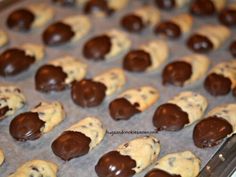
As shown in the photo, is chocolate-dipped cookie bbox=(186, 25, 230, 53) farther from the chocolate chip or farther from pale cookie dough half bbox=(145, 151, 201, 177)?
pale cookie dough half bbox=(145, 151, 201, 177)

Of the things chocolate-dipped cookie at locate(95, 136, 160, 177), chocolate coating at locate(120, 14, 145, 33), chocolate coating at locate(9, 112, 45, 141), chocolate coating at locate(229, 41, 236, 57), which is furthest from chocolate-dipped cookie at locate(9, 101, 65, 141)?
chocolate coating at locate(229, 41, 236, 57)

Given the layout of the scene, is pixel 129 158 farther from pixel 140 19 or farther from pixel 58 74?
pixel 140 19

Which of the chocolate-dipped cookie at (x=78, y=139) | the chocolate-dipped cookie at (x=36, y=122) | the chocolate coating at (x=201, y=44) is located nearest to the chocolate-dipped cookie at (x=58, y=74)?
the chocolate-dipped cookie at (x=36, y=122)

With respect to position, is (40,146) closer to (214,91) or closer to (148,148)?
(148,148)

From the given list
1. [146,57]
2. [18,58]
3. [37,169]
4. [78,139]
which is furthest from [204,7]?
[37,169]

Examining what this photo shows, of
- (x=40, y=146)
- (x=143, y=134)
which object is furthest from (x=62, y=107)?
(x=143, y=134)
